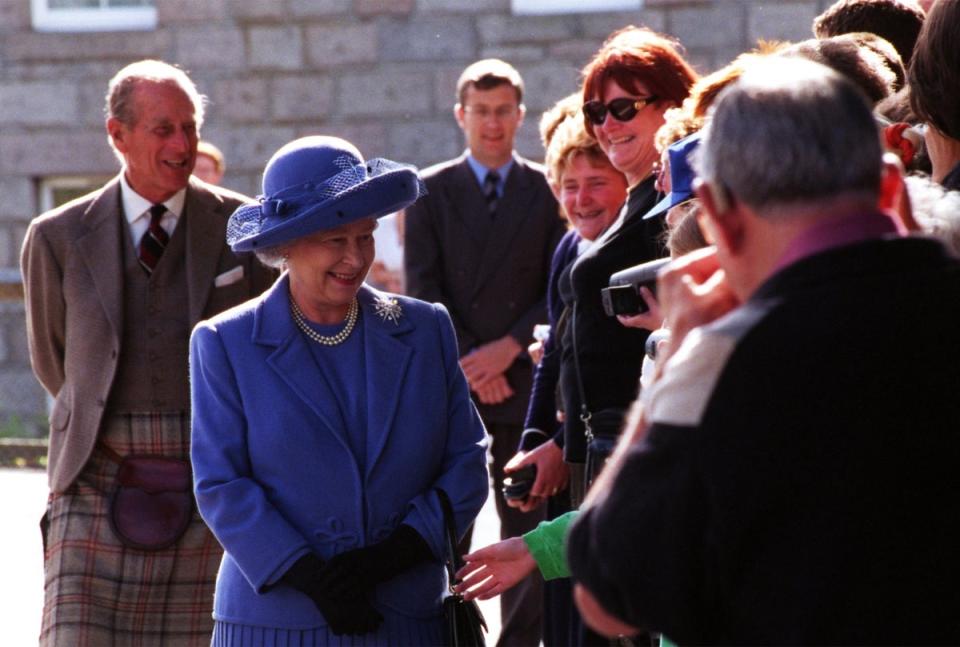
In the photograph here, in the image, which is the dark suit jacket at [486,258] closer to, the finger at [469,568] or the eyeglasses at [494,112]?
the eyeglasses at [494,112]

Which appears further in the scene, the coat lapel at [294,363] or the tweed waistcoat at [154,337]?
the tweed waistcoat at [154,337]

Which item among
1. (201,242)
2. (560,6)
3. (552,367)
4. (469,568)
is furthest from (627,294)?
(560,6)

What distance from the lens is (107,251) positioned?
5164mm

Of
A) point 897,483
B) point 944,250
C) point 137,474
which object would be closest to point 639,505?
point 897,483

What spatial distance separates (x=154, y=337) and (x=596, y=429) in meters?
1.45

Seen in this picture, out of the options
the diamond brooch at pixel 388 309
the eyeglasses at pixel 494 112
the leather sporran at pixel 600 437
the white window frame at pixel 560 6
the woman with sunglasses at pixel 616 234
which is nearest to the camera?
the diamond brooch at pixel 388 309

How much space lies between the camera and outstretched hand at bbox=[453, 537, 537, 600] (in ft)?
11.2

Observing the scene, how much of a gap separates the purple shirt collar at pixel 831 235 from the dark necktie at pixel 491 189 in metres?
4.80

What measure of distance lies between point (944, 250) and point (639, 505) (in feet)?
1.67

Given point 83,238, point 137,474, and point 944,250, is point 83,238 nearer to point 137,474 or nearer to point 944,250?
point 137,474

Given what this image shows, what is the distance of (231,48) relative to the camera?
11328mm

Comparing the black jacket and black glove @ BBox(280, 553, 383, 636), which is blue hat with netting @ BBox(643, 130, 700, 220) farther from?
black glove @ BBox(280, 553, 383, 636)

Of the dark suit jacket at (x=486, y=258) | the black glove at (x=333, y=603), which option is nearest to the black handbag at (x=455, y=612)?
the black glove at (x=333, y=603)

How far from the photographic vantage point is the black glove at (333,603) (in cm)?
339
